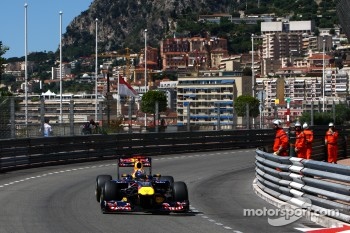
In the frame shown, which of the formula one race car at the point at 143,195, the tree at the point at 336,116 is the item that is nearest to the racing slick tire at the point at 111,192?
the formula one race car at the point at 143,195

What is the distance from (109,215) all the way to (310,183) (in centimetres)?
321

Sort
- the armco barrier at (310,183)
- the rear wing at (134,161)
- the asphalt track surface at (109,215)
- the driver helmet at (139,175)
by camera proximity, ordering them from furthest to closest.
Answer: the rear wing at (134,161) < the driver helmet at (139,175) < the armco barrier at (310,183) < the asphalt track surface at (109,215)

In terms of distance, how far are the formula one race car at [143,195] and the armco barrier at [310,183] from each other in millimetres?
1962

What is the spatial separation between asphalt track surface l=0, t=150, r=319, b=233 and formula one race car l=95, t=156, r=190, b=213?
0.51 ft

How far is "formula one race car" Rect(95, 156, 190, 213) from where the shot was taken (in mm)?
17891

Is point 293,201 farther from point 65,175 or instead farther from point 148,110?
point 148,110

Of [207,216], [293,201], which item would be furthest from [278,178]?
[207,216]

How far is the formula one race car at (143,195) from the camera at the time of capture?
1789cm

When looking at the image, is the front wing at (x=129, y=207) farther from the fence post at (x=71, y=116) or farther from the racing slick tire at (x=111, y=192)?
the fence post at (x=71, y=116)

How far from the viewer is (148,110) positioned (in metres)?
40.7

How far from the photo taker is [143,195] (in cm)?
1778

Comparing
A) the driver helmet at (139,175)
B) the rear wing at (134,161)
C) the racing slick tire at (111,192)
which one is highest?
the rear wing at (134,161)

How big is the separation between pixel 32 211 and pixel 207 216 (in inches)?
111

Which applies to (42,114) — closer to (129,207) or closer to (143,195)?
(129,207)
